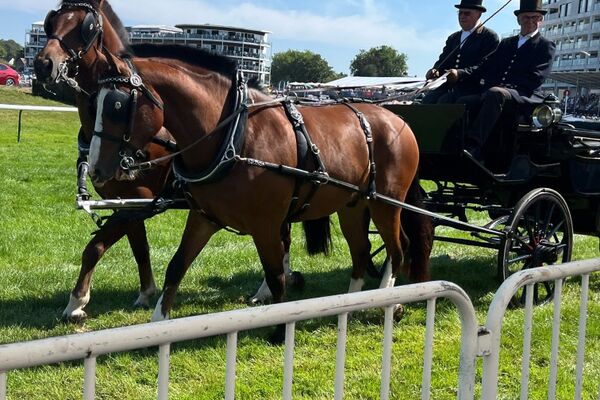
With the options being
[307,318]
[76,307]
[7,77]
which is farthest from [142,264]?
[7,77]

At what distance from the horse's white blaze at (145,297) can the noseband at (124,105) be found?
5.68ft

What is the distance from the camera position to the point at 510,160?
653 centimetres

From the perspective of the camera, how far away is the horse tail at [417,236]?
19.7 feet

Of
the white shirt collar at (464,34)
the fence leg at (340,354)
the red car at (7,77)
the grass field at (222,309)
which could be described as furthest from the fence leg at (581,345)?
the red car at (7,77)

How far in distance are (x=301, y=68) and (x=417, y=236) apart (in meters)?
132

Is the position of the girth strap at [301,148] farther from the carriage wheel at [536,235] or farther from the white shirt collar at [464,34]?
the white shirt collar at [464,34]

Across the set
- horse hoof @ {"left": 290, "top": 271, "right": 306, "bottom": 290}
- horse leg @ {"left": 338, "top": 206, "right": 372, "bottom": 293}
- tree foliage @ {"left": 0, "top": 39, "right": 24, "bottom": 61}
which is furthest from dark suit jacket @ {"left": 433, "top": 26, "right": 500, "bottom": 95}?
tree foliage @ {"left": 0, "top": 39, "right": 24, "bottom": 61}

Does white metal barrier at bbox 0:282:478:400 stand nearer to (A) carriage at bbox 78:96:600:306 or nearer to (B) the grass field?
(B) the grass field

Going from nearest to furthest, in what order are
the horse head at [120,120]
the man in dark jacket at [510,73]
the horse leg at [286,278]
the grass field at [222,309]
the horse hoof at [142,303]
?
the grass field at [222,309]
the horse head at [120,120]
the horse hoof at [142,303]
the horse leg at [286,278]
the man in dark jacket at [510,73]

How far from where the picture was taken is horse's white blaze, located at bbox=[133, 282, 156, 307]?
565cm

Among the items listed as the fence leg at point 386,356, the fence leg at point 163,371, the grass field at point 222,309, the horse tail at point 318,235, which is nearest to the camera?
the fence leg at point 163,371

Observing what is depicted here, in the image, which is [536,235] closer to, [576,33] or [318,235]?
[318,235]

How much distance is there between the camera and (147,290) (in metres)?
5.70

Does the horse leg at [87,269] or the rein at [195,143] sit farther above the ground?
the rein at [195,143]
